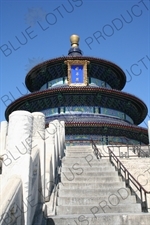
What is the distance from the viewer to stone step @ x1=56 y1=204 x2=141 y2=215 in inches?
323

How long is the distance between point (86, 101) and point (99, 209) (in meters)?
16.5

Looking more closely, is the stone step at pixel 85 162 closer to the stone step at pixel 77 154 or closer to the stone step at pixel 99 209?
the stone step at pixel 77 154

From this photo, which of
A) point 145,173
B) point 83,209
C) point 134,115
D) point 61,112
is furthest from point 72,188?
point 134,115

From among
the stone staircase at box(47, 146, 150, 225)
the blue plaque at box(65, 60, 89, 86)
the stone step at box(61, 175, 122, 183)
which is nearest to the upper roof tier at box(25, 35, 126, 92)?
the blue plaque at box(65, 60, 89, 86)

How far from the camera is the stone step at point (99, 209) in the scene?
8203mm

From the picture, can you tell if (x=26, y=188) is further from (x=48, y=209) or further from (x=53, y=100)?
(x=53, y=100)

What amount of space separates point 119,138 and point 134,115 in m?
6.26

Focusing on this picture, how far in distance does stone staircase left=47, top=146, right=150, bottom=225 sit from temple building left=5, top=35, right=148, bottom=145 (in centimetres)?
1009

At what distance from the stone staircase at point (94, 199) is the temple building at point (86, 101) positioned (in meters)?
10.1

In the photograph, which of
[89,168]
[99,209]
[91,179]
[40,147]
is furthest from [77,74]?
[40,147]

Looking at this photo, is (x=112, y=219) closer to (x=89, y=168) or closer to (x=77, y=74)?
(x=89, y=168)

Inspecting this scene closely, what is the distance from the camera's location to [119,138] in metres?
22.6

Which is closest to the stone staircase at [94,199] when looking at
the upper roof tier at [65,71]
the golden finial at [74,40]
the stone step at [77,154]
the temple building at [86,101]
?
the stone step at [77,154]

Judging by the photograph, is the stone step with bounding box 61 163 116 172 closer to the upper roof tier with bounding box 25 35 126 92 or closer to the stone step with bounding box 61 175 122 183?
the stone step with bounding box 61 175 122 183
